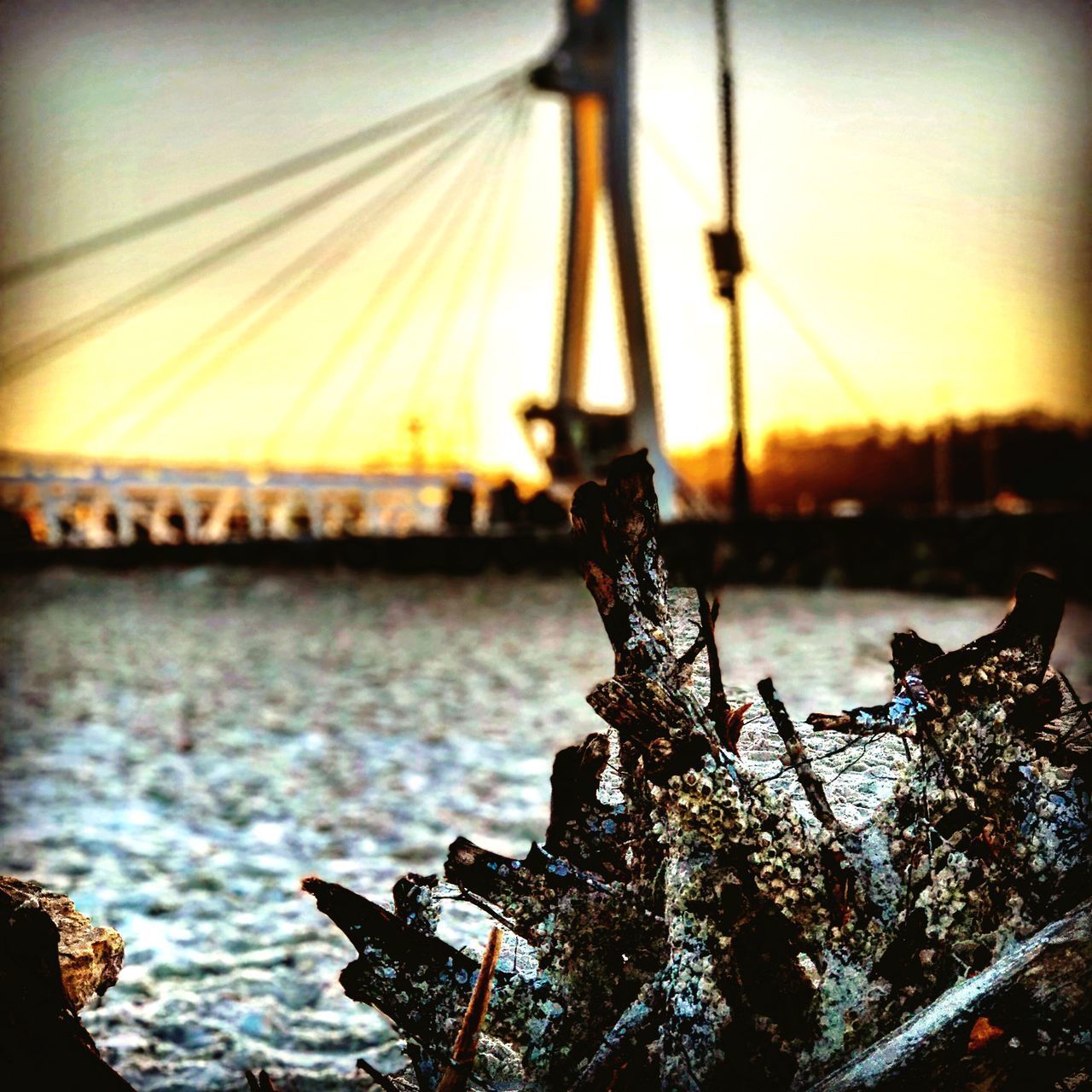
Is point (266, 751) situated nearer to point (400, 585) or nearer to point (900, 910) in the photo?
point (900, 910)

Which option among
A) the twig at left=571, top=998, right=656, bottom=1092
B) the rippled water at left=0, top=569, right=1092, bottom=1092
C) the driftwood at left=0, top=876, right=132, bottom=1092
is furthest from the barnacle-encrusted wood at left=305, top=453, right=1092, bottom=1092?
the rippled water at left=0, top=569, right=1092, bottom=1092

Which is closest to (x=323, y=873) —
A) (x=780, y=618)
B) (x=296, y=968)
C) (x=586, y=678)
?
(x=296, y=968)

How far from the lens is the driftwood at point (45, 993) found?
683 mm

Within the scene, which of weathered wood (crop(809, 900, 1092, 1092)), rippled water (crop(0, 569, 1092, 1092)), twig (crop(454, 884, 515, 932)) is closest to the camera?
weathered wood (crop(809, 900, 1092, 1092))

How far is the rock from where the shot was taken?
30.6 inches

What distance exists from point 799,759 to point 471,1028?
0.31m

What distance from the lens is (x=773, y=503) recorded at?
68.7m

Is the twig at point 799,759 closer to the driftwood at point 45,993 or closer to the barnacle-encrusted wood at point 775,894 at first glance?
the barnacle-encrusted wood at point 775,894

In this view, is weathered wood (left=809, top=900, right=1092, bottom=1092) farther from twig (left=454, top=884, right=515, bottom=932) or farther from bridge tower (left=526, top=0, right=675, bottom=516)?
bridge tower (left=526, top=0, right=675, bottom=516)

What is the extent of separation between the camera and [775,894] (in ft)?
2.37

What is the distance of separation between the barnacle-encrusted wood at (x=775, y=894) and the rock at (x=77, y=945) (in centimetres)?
21

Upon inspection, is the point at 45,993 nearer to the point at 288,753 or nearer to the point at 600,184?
the point at 288,753

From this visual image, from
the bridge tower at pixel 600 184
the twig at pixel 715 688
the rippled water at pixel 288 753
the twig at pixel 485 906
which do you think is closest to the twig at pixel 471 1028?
the twig at pixel 485 906

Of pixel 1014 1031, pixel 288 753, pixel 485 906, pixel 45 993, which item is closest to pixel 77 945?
pixel 45 993
